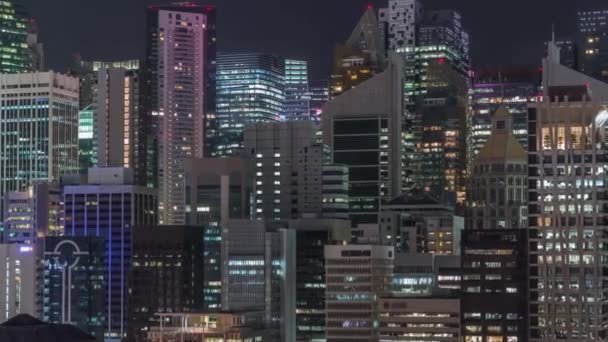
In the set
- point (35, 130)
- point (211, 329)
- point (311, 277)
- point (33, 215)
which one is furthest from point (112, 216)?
point (211, 329)

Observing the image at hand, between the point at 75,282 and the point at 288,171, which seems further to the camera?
the point at 288,171

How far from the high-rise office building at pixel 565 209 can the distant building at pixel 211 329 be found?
26.3 metres

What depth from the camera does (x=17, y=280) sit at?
15738cm

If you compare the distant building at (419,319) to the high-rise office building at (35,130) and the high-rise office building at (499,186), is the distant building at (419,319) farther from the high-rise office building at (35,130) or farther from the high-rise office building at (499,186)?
the high-rise office building at (35,130)

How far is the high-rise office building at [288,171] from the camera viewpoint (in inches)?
6363

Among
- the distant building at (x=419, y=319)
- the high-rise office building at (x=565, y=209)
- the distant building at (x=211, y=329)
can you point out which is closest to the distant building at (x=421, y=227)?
the distant building at (x=419, y=319)

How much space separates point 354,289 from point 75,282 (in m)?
41.2

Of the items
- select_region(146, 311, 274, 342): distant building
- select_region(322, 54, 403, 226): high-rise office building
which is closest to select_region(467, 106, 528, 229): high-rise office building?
select_region(322, 54, 403, 226): high-rise office building

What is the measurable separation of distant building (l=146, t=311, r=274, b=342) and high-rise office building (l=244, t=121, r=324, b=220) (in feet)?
122

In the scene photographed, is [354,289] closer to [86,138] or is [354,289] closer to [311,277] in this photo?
[311,277]

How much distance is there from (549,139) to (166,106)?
8580 cm

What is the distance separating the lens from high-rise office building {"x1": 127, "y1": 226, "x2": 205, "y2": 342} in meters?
138

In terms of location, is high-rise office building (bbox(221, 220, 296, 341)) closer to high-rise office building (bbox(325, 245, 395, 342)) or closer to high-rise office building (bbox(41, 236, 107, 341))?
high-rise office building (bbox(325, 245, 395, 342))

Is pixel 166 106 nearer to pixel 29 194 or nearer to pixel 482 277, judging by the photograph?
pixel 29 194
